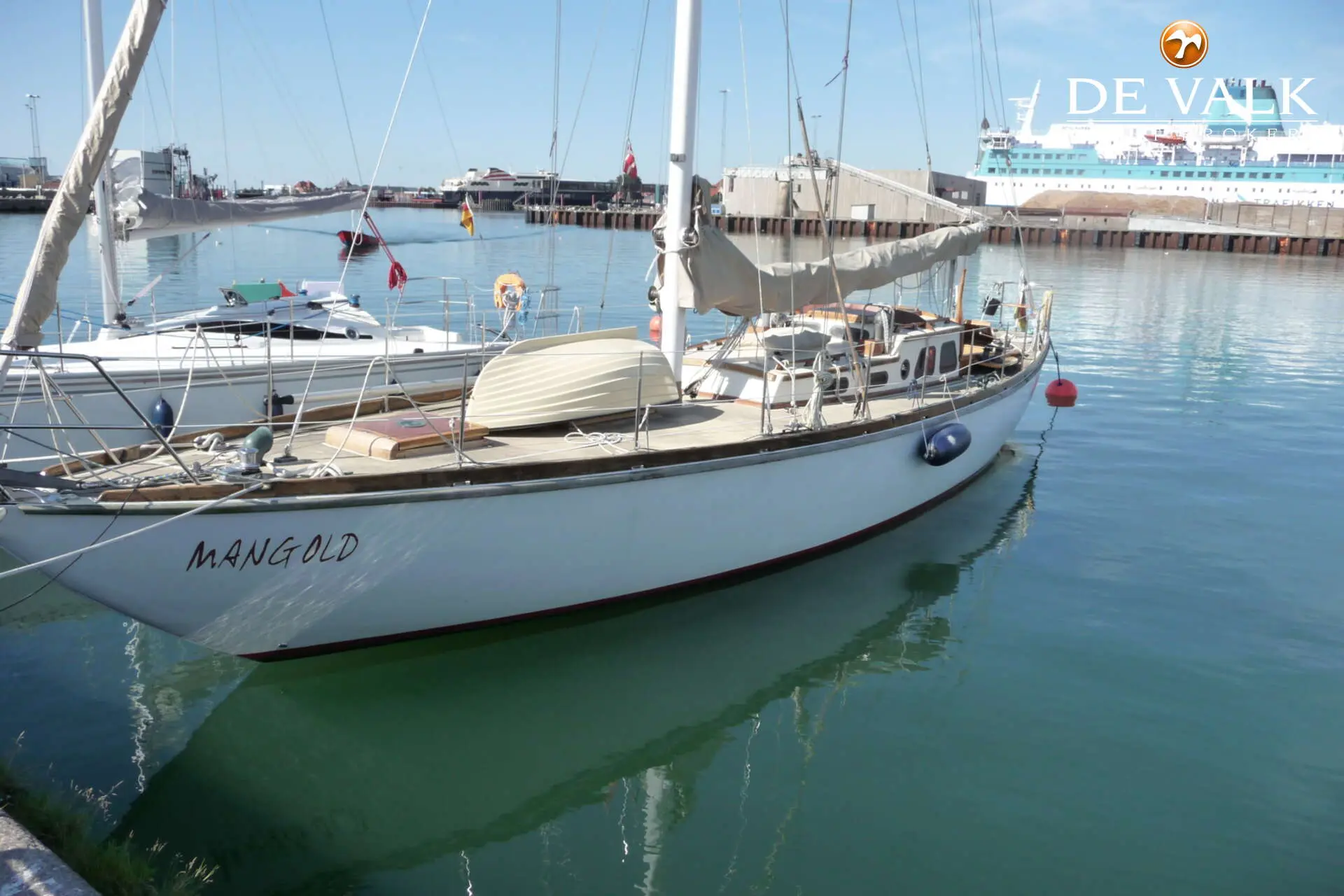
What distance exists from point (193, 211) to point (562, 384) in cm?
1059

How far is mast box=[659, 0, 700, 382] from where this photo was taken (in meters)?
9.70

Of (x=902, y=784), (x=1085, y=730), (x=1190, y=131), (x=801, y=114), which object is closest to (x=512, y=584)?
(x=902, y=784)

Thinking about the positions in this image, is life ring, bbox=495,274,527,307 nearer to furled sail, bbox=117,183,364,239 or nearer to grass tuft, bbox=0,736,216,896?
furled sail, bbox=117,183,364,239

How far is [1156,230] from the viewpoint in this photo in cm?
7625

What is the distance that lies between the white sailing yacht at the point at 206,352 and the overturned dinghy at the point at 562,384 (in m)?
1.89

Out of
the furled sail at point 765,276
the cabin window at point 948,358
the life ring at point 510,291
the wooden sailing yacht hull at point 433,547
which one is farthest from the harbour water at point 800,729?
the life ring at point 510,291

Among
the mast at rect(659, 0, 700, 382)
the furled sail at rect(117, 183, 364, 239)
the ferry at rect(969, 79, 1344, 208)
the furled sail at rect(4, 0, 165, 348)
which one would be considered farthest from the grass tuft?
the ferry at rect(969, 79, 1344, 208)

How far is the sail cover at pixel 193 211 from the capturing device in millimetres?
15703

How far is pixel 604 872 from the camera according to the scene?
604cm

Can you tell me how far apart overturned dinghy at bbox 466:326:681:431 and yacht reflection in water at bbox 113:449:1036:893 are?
5.27 ft

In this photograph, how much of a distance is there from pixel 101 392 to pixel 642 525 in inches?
347

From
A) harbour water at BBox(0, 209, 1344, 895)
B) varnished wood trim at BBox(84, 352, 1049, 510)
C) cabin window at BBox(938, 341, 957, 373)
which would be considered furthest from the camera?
cabin window at BBox(938, 341, 957, 373)

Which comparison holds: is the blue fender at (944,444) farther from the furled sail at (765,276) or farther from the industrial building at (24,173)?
the industrial building at (24,173)

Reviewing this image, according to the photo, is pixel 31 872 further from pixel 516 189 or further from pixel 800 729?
pixel 516 189
